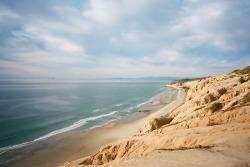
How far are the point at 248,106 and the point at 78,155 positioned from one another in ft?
79.9

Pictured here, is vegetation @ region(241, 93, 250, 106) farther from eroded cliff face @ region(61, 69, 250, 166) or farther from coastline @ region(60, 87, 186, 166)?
coastline @ region(60, 87, 186, 166)

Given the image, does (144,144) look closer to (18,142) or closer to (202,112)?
(202,112)

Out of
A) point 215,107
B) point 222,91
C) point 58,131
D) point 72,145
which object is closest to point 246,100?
point 215,107

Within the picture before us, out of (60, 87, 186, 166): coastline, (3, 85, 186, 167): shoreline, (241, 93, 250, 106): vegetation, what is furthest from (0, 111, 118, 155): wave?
(241, 93, 250, 106): vegetation

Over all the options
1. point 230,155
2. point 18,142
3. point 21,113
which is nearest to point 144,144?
point 230,155

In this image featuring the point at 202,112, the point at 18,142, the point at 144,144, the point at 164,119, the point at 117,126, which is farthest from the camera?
the point at 117,126

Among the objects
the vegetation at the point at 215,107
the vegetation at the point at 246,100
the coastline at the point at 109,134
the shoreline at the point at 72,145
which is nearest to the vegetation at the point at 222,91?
the vegetation at the point at 215,107

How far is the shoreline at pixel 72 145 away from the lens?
108 feet

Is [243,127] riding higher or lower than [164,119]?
higher

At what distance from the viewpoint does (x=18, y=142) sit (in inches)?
1614

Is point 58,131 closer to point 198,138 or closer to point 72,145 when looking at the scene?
point 72,145

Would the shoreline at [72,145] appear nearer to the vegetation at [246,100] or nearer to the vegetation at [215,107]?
the vegetation at [215,107]

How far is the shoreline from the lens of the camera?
108ft

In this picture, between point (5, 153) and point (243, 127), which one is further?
point (5, 153)
